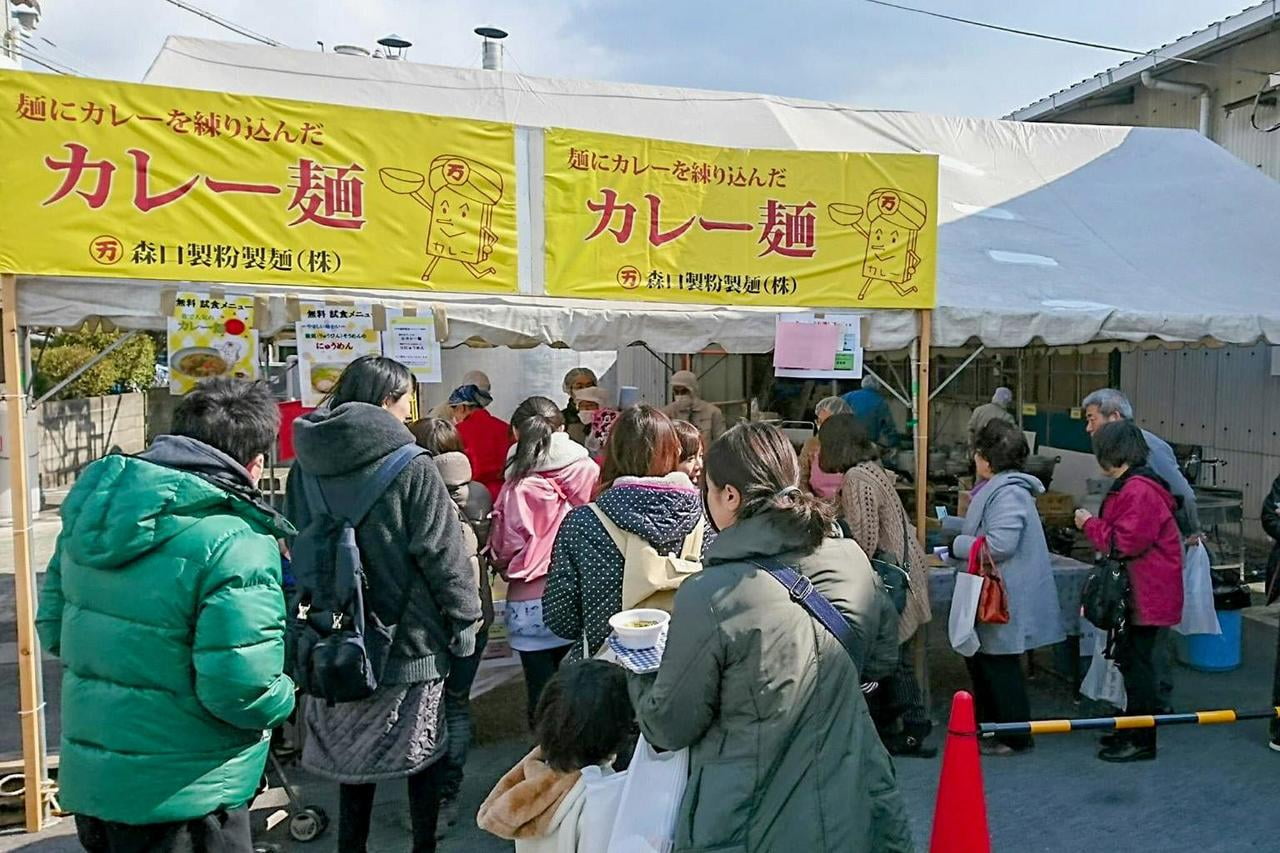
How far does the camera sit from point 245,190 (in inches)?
152

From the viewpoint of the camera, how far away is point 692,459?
3.62 metres

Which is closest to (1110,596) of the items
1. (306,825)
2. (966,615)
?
(966,615)

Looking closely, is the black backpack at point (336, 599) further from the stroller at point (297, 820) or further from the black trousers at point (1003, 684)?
the black trousers at point (1003, 684)

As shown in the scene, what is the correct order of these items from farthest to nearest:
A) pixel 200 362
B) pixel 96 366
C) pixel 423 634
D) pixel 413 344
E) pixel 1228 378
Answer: pixel 96 366 < pixel 1228 378 < pixel 413 344 < pixel 200 362 < pixel 423 634

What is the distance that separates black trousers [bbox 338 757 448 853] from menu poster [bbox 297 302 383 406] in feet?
5.47

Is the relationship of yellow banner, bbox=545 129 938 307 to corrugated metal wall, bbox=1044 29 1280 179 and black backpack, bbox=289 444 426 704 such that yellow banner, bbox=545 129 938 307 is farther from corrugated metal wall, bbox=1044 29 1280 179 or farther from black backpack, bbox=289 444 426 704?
corrugated metal wall, bbox=1044 29 1280 179

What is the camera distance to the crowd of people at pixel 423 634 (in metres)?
1.92

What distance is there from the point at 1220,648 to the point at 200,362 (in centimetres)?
606

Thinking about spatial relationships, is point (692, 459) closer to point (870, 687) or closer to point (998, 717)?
point (870, 687)

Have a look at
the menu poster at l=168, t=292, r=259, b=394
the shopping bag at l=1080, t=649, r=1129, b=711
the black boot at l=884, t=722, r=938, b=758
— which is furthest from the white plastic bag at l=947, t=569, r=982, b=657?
the menu poster at l=168, t=292, r=259, b=394

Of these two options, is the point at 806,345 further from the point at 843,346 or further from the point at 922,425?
the point at 922,425

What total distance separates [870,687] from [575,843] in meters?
0.92

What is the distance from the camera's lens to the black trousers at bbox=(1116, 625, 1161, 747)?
14.3ft

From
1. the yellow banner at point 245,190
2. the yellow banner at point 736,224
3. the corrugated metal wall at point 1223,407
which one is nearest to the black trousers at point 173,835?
the yellow banner at point 245,190
